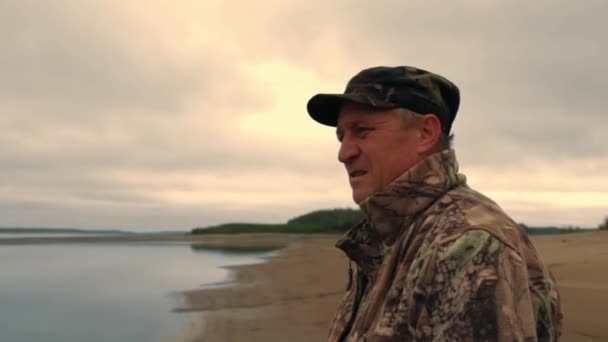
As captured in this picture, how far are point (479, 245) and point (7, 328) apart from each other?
964cm

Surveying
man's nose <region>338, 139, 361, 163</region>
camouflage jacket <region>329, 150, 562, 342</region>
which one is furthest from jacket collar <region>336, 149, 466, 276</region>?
man's nose <region>338, 139, 361, 163</region>

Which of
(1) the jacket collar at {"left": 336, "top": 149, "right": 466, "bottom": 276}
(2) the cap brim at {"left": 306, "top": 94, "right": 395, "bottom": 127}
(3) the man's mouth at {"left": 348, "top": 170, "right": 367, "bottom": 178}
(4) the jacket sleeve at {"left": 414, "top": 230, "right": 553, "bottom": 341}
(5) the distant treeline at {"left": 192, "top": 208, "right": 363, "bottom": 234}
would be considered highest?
(5) the distant treeline at {"left": 192, "top": 208, "right": 363, "bottom": 234}

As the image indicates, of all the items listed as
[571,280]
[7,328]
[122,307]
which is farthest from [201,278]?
[571,280]

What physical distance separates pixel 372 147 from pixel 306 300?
1020 cm

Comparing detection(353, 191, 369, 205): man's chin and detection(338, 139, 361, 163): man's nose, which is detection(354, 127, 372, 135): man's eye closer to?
detection(338, 139, 361, 163): man's nose

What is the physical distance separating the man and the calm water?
23.9 ft

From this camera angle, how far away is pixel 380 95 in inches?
80.8

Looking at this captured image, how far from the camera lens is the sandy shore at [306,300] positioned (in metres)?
8.43

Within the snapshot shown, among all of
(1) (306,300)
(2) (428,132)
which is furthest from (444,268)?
(1) (306,300)

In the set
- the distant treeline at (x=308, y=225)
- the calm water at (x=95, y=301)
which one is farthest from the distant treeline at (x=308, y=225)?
the calm water at (x=95, y=301)

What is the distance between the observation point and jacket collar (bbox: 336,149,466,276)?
6.40 ft

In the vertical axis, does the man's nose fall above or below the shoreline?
above

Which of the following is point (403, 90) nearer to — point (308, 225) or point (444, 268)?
point (444, 268)

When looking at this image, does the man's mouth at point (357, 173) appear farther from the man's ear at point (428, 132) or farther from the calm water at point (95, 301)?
the calm water at point (95, 301)
